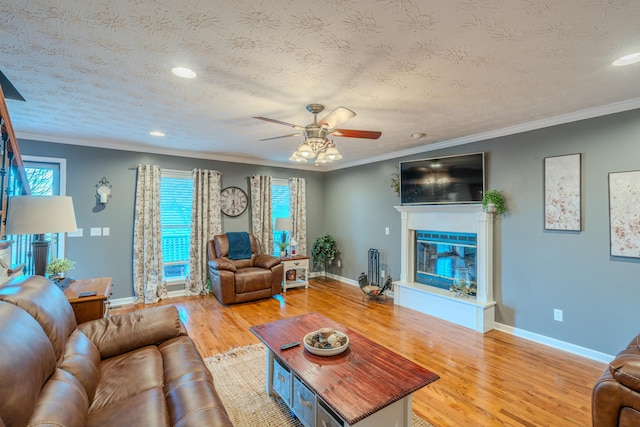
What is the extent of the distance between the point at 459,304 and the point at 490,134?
2248 mm

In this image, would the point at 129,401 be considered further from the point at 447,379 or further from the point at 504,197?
the point at 504,197

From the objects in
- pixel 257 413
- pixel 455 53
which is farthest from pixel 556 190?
pixel 257 413

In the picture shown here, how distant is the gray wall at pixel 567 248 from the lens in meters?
2.75

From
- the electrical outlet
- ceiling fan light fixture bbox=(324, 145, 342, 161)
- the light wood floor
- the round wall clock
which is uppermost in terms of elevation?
ceiling fan light fixture bbox=(324, 145, 342, 161)

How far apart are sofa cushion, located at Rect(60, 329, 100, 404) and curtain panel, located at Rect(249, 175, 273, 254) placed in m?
3.84

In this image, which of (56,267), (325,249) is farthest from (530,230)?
(56,267)

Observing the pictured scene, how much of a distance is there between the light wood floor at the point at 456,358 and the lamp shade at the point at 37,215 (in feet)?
5.89

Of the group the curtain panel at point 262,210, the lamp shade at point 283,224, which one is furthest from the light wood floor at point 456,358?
the lamp shade at point 283,224

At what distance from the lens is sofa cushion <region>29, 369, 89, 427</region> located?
1.10m

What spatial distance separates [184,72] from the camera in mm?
2152

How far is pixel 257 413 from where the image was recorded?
2.11m

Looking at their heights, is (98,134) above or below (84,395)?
above

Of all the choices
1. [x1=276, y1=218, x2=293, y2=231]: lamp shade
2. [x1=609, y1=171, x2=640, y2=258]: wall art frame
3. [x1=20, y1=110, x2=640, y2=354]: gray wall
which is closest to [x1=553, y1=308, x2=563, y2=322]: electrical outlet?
[x1=20, y1=110, x2=640, y2=354]: gray wall

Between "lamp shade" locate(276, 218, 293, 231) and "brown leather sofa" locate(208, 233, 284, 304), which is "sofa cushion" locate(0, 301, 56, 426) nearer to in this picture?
"brown leather sofa" locate(208, 233, 284, 304)
